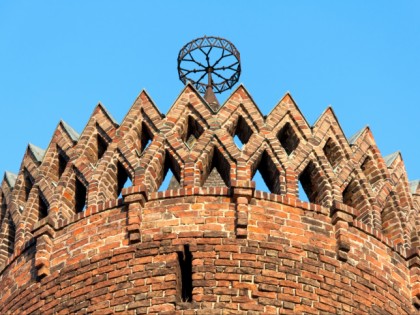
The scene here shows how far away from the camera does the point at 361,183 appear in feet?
80.9

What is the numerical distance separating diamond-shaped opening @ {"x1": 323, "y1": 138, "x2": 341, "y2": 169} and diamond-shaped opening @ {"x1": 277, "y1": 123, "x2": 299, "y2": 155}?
1.90 feet

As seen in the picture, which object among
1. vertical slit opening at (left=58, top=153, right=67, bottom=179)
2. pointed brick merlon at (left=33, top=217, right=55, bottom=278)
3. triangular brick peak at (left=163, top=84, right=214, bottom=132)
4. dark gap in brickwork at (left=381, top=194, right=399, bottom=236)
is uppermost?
triangular brick peak at (left=163, top=84, right=214, bottom=132)

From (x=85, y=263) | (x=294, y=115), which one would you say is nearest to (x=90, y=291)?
(x=85, y=263)

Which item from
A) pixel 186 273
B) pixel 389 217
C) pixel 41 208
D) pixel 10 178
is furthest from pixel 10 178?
pixel 389 217

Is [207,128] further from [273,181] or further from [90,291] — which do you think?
[90,291]

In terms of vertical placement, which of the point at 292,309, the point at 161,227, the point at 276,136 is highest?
the point at 276,136

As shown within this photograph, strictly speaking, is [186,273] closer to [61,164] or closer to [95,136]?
[95,136]

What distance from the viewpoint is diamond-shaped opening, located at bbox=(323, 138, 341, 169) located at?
24891 millimetres

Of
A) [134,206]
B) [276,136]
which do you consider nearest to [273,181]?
[276,136]

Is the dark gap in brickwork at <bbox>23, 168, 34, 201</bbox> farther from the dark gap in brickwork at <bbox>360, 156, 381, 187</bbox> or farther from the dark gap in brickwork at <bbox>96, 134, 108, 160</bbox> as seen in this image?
the dark gap in brickwork at <bbox>360, 156, 381, 187</bbox>

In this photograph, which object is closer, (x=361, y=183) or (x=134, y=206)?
(x=134, y=206)

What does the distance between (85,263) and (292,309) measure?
3235 millimetres

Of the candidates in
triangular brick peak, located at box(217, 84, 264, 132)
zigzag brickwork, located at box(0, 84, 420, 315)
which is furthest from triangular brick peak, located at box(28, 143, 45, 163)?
triangular brick peak, located at box(217, 84, 264, 132)

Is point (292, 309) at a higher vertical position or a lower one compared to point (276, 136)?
lower
